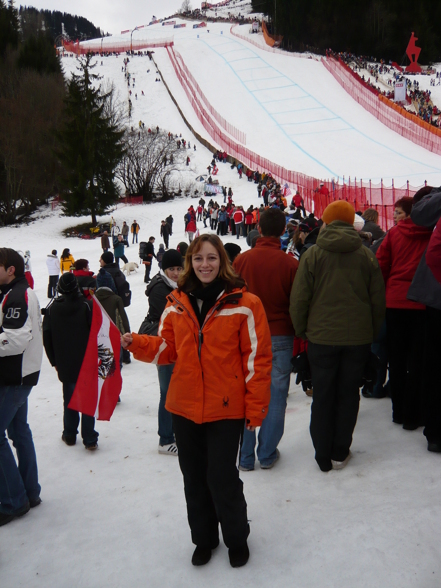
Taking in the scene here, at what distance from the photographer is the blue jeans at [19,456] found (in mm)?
3580

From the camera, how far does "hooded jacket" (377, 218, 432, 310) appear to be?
4148 mm

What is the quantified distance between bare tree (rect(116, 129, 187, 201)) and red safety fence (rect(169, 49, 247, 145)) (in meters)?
6.42

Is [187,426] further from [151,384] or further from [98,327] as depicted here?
[151,384]

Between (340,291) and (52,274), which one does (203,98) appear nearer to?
(52,274)

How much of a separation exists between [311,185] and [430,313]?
949 inches

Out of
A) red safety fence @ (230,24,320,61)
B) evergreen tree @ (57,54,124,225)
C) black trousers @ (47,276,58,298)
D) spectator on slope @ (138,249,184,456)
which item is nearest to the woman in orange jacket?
spectator on slope @ (138,249,184,456)

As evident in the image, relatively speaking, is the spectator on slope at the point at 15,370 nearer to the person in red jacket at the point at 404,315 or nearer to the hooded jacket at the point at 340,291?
the hooded jacket at the point at 340,291

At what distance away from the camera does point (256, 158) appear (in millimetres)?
36906

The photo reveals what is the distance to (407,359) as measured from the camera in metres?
4.29

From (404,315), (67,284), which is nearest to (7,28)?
(67,284)

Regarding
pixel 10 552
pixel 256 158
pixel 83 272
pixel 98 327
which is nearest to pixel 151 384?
pixel 83 272

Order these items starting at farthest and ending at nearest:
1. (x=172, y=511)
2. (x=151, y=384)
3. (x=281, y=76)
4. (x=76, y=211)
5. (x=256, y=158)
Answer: (x=281, y=76) → (x=256, y=158) → (x=76, y=211) → (x=151, y=384) → (x=172, y=511)

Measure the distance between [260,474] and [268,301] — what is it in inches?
49.2

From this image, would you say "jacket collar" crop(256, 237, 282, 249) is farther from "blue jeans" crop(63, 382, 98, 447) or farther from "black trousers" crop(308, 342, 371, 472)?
"blue jeans" crop(63, 382, 98, 447)
